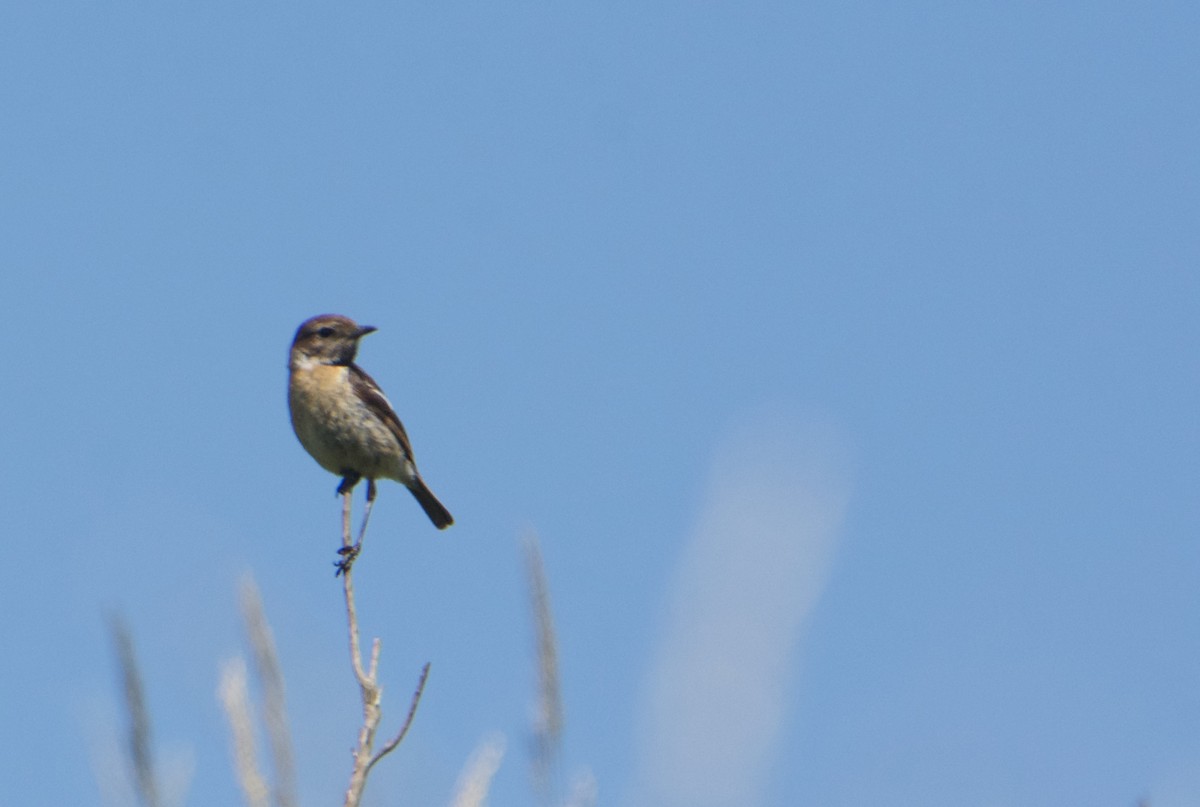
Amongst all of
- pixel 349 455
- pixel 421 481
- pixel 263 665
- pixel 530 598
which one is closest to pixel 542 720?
pixel 530 598

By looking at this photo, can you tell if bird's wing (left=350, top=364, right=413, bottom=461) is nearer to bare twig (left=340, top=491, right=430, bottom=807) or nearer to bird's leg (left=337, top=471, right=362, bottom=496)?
bird's leg (left=337, top=471, right=362, bottom=496)

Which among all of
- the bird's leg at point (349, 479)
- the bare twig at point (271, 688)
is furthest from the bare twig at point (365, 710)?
the bird's leg at point (349, 479)

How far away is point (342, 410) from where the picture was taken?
6801 millimetres

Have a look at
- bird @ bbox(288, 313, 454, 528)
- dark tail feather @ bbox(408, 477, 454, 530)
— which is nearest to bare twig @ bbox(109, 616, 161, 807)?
bird @ bbox(288, 313, 454, 528)

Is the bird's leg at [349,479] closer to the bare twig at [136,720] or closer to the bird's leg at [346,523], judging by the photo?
the bird's leg at [346,523]

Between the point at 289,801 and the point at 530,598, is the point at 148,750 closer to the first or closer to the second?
the point at 289,801

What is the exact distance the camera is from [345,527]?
169 inches

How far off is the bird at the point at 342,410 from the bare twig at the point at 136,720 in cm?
396

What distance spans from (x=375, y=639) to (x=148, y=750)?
736 millimetres

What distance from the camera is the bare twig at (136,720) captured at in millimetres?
2451

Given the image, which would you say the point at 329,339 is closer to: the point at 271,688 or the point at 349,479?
the point at 349,479

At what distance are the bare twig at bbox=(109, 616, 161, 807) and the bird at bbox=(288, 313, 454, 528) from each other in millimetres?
3956

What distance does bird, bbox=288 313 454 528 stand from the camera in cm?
679

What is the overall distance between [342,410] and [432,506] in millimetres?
1383
